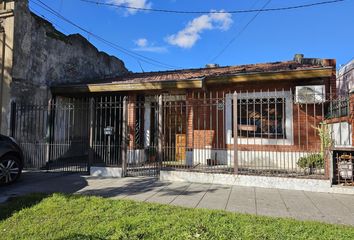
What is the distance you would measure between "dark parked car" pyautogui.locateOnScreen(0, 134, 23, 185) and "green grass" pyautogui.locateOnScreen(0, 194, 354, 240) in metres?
2.09

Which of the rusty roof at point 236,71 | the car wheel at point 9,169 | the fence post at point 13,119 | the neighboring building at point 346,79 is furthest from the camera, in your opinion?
the neighboring building at point 346,79

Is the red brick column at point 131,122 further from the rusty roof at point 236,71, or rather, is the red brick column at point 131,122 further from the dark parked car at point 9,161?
the dark parked car at point 9,161

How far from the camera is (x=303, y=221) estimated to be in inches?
173

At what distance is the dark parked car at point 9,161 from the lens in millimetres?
7090

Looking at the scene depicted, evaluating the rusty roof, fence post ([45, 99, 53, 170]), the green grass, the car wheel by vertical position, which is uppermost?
the rusty roof

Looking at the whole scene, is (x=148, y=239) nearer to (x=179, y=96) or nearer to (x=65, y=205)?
(x=65, y=205)

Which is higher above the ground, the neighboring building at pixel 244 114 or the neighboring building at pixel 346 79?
the neighboring building at pixel 346 79

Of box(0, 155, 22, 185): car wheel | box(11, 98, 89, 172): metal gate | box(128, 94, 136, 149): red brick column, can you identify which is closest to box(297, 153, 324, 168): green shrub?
box(128, 94, 136, 149): red brick column

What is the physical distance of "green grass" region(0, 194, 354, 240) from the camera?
3840 mm

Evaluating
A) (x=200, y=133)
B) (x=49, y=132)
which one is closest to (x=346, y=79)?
(x=200, y=133)

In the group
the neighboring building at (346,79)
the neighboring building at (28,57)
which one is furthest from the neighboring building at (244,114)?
the neighboring building at (346,79)

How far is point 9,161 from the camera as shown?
725cm

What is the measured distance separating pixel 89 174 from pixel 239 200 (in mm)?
5083

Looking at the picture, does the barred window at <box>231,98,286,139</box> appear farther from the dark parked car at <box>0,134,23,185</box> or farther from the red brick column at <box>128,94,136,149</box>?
the dark parked car at <box>0,134,23,185</box>
